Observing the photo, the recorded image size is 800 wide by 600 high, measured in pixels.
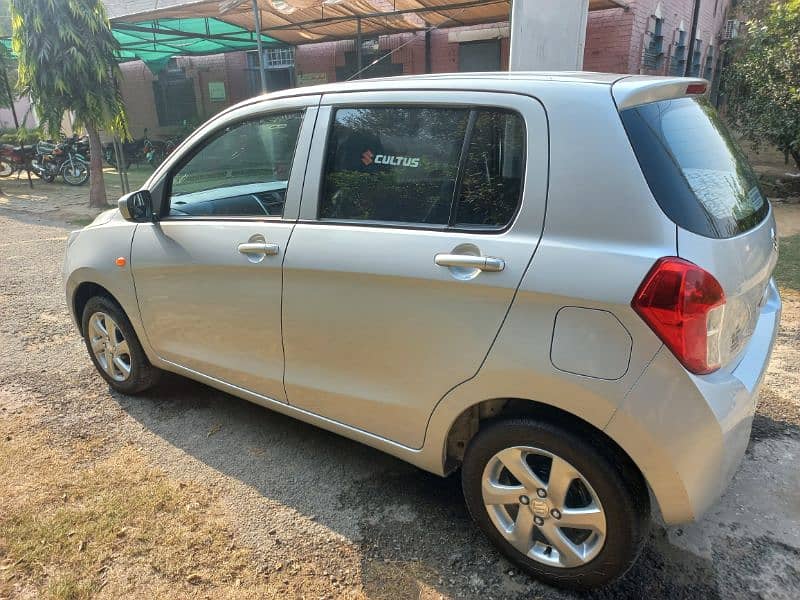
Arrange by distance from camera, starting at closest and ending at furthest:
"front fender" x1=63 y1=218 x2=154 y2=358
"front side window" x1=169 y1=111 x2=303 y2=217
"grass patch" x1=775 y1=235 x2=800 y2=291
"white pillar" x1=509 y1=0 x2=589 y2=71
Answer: "front side window" x1=169 y1=111 x2=303 y2=217 → "front fender" x1=63 y1=218 x2=154 y2=358 → "white pillar" x1=509 y1=0 x2=589 y2=71 → "grass patch" x1=775 y1=235 x2=800 y2=291

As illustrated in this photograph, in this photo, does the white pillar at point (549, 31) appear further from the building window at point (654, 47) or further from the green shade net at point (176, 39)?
the green shade net at point (176, 39)

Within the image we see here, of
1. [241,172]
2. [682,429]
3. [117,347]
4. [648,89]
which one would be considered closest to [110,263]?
[117,347]

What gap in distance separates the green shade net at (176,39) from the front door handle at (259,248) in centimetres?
1106

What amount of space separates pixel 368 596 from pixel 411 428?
63 centimetres

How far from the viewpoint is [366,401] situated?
2.43m

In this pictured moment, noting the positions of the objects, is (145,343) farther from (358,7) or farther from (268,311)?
(358,7)

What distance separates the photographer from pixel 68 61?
Result: 9406mm

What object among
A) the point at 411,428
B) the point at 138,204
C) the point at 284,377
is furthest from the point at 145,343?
the point at 411,428

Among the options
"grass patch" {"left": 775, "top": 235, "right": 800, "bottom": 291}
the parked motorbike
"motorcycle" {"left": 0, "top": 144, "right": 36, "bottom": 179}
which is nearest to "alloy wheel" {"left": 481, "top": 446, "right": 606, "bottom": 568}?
"grass patch" {"left": 775, "top": 235, "right": 800, "bottom": 291}

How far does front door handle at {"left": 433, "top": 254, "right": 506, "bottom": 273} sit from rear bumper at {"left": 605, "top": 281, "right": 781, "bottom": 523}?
1.85ft

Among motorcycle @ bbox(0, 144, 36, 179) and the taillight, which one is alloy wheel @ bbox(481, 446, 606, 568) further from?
motorcycle @ bbox(0, 144, 36, 179)

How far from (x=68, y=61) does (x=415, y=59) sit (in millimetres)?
7307

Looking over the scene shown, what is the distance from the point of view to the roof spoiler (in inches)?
75.2

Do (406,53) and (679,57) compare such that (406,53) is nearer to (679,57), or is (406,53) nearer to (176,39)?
(176,39)
